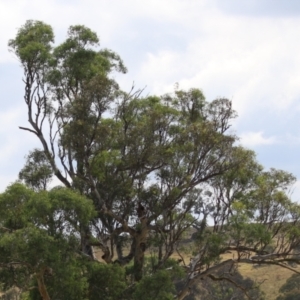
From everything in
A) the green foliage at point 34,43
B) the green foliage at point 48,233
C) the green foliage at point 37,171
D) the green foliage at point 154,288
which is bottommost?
the green foliage at point 154,288

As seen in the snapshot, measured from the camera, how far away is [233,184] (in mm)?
23312

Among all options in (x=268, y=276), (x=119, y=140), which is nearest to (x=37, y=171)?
(x=119, y=140)

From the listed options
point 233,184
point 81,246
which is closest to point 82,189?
point 81,246

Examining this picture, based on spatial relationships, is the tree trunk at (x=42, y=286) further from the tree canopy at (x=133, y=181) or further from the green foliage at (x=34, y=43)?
the green foliage at (x=34, y=43)

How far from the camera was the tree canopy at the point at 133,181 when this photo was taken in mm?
20266

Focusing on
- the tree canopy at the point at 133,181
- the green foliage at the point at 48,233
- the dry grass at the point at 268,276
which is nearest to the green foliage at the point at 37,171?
the tree canopy at the point at 133,181

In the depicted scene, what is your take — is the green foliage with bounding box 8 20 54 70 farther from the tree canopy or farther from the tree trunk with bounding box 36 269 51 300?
the tree trunk with bounding box 36 269 51 300

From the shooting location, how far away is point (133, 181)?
22016 mm

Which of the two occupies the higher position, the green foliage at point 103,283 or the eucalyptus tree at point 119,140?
the eucalyptus tree at point 119,140

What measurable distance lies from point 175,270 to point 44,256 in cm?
545

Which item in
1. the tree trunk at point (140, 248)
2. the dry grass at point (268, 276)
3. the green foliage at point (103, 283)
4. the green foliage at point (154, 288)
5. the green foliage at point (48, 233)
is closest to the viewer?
the green foliage at point (48, 233)

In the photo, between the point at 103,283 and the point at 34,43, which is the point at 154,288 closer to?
the point at 103,283

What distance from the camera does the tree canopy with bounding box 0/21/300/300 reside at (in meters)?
20.3

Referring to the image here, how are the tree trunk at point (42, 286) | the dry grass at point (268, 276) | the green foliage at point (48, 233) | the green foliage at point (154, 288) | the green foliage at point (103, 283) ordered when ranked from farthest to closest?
1. the dry grass at point (268, 276)
2. the green foliage at point (103, 283)
3. the green foliage at point (154, 288)
4. the tree trunk at point (42, 286)
5. the green foliage at point (48, 233)
